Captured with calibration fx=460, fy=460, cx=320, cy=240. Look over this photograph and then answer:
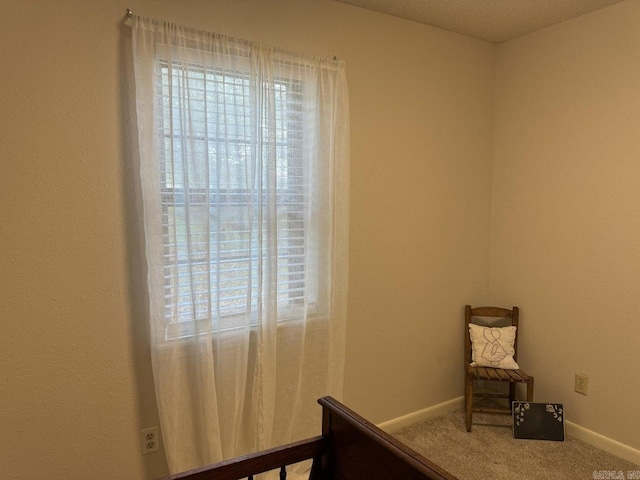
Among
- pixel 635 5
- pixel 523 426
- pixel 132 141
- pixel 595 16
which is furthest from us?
pixel 523 426

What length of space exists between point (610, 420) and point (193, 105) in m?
2.80

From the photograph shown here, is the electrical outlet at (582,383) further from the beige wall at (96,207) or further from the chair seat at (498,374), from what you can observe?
the beige wall at (96,207)

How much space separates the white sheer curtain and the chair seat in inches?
35.7

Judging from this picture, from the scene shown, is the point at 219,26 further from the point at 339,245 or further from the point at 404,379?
the point at 404,379

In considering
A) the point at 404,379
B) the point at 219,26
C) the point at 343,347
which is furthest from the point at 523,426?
the point at 219,26

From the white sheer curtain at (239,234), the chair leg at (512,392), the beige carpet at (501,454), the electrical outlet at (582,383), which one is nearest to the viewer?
the white sheer curtain at (239,234)

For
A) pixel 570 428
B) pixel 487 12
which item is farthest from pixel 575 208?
pixel 570 428

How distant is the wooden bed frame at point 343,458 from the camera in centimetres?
127

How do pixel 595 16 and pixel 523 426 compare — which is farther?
pixel 523 426

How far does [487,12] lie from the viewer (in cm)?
257

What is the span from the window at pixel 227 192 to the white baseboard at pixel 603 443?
1913 mm

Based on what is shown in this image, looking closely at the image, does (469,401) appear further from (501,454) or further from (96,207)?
(96,207)

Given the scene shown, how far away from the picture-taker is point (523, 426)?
2773mm

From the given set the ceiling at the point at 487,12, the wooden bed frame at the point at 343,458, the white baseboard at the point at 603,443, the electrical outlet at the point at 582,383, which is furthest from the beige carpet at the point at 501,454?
the ceiling at the point at 487,12
